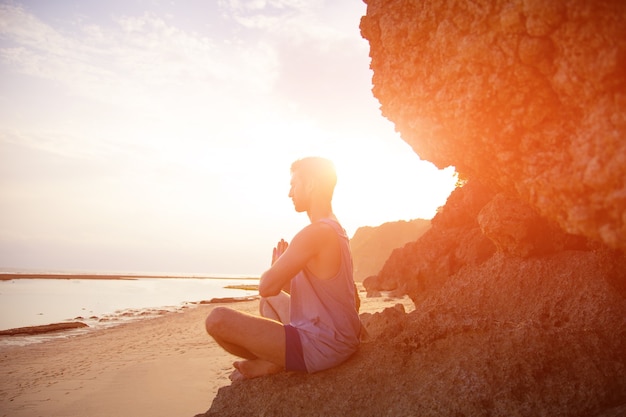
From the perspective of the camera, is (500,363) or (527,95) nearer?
(527,95)

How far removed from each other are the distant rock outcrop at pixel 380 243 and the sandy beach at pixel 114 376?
77.2m

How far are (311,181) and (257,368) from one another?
1976 mm

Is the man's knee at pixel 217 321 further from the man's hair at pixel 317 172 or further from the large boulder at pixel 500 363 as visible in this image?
the man's hair at pixel 317 172

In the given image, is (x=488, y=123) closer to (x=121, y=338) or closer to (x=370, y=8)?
(x=370, y=8)

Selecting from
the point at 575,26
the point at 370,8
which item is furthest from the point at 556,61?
the point at 370,8

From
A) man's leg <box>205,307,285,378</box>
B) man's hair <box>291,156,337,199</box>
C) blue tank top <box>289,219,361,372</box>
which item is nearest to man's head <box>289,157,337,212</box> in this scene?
man's hair <box>291,156,337,199</box>

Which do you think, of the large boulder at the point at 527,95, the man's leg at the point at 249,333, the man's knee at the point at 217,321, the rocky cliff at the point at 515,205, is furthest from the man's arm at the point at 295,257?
the large boulder at the point at 527,95

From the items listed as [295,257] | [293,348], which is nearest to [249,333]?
[293,348]

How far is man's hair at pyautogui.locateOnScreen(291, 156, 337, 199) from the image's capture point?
397cm

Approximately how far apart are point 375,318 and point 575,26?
14.1ft

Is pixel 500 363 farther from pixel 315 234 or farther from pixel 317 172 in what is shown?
pixel 317 172

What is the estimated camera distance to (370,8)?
4.11m

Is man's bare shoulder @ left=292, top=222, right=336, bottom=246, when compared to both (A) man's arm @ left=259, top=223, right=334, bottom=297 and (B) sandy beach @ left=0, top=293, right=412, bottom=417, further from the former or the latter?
(B) sandy beach @ left=0, top=293, right=412, bottom=417

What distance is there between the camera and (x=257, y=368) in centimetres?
393
